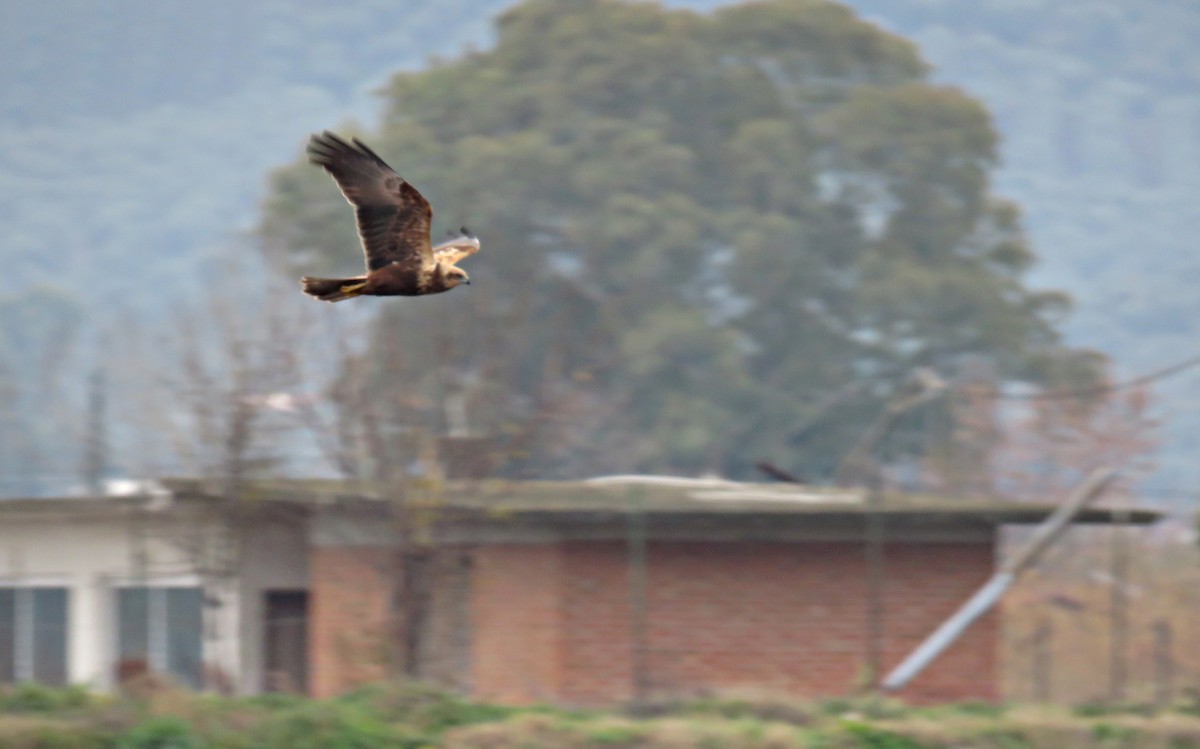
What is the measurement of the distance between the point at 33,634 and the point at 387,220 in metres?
11.3

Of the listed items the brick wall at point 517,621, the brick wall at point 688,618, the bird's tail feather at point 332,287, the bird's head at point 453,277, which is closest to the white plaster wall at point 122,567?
the brick wall at point 688,618

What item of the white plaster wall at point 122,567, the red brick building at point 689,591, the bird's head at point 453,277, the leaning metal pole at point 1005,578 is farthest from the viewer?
the white plaster wall at point 122,567

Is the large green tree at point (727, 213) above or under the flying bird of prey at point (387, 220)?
above

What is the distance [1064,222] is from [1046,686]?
116381 mm

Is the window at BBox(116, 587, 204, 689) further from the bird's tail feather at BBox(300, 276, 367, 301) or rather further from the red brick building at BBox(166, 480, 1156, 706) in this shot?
the bird's tail feather at BBox(300, 276, 367, 301)

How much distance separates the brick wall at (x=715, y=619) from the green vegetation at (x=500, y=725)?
7.31 ft

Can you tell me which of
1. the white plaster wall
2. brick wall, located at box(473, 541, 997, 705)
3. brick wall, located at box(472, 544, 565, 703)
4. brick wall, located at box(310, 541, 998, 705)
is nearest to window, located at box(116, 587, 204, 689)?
the white plaster wall

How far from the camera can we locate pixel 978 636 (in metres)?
17.4

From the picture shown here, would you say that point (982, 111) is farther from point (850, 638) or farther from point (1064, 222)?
point (1064, 222)

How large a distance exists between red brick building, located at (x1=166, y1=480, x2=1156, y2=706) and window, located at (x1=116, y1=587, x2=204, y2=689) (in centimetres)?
223

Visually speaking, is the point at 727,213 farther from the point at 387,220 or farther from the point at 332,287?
the point at 332,287

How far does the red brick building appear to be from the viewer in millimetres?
16781

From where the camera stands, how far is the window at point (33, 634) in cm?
1870

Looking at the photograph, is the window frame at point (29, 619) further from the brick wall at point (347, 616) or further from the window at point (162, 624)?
the brick wall at point (347, 616)
